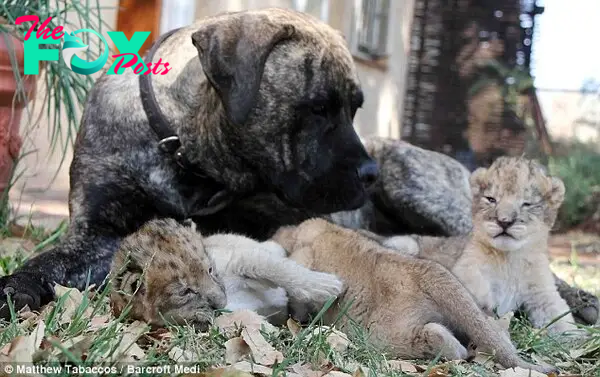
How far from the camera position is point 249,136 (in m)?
3.74

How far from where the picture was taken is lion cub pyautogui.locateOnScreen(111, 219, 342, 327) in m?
2.66

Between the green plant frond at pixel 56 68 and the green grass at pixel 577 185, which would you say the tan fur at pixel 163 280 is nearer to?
the green plant frond at pixel 56 68

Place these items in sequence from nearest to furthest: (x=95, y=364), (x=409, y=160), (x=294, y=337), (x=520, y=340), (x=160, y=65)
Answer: (x=95, y=364) < (x=294, y=337) < (x=520, y=340) < (x=160, y=65) < (x=409, y=160)

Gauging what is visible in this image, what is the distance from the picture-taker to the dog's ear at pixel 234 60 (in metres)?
3.53

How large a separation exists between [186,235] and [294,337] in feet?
1.54

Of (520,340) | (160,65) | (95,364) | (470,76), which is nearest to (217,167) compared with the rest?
(160,65)

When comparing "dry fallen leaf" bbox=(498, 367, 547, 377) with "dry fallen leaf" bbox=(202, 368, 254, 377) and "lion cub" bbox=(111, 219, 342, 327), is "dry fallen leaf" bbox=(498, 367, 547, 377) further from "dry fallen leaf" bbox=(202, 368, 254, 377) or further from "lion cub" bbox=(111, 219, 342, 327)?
"dry fallen leaf" bbox=(202, 368, 254, 377)

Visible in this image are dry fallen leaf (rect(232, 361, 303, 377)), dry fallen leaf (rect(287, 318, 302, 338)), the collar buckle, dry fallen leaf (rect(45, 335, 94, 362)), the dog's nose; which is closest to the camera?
dry fallen leaf (rect(45, 335, 94, 362))

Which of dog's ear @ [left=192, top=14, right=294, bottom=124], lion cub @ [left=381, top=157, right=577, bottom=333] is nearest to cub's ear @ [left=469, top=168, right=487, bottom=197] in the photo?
lion cub @ [left=381, top=157, right=577, bottom=333]

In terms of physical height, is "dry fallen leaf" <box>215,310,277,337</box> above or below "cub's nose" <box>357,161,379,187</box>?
below

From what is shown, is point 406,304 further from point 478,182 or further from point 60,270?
point 60,270

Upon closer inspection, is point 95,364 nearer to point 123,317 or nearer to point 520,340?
point 123,317

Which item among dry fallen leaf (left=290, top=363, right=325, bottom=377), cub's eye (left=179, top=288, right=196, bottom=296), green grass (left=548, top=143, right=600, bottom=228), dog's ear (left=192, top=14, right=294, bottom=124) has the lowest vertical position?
green grass (left=548, top=143, right=600, bottom=228)

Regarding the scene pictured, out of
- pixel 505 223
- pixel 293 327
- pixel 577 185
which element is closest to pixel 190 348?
pixel 293 327
